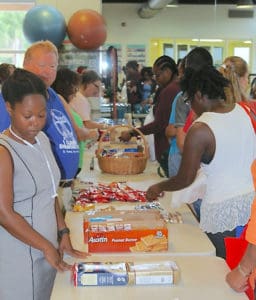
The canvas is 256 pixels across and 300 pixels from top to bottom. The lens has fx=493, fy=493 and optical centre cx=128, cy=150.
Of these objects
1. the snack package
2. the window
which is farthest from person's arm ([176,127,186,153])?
the window

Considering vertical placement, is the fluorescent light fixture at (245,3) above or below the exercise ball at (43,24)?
A: above

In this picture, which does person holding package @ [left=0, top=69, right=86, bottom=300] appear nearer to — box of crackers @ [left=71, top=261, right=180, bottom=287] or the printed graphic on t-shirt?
box of crackers @ [left=71, top=261, right=180, bottom=287]

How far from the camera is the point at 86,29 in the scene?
592 centimetres

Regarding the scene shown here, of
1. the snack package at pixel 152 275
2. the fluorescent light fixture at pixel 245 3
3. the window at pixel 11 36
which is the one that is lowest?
the snack package at pixel 152 275

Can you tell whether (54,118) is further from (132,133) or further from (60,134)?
(132,133)

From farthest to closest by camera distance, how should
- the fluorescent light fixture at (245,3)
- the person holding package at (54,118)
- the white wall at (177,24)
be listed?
the white wall at (177,24)
the fluorescent light fixture at (245,3)
the person holding package at (54,118)

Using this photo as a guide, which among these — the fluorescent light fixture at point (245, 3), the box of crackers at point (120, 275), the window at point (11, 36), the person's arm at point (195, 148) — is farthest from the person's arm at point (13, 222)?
the fluorescent light fixture at point (245, 3)

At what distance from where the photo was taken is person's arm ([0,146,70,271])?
153 centimetres

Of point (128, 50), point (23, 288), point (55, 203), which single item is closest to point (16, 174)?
point (55, 203)

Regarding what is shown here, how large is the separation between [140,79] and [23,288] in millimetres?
6485

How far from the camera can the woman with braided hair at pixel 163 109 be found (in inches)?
129

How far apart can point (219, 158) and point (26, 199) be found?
0.82 m

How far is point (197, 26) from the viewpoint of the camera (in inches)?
466

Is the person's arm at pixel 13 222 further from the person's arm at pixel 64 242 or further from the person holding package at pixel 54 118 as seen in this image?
the person holding package at pixel 54 118
